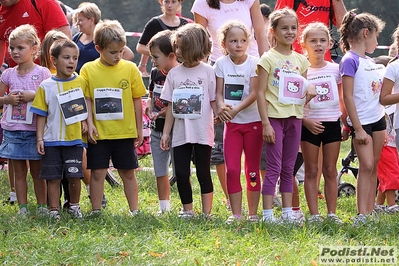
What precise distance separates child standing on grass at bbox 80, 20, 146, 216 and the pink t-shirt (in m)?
0.41

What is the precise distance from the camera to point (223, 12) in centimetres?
689

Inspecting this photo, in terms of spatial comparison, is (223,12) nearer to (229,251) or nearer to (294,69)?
(294,69)

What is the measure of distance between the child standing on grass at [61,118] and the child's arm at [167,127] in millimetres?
688

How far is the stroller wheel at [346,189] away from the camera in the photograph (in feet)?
26.9

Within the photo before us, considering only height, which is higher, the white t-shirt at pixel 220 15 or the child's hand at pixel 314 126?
the white t-shirt at pixel 220 15

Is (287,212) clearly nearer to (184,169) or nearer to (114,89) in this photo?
(184,169)

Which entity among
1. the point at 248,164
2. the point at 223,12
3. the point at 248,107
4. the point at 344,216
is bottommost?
the point at 344,216

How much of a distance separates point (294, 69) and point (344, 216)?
5.38ft

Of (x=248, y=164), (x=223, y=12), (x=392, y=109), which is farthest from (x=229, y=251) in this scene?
(x=392, y=109)

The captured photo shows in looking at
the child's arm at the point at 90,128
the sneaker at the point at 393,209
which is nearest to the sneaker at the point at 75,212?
the child's arm at the point at 90,128

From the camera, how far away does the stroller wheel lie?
820 cm

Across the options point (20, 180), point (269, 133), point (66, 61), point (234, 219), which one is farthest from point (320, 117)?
point (20, 180)

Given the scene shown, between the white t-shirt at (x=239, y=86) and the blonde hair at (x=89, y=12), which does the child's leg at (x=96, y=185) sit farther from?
the blonde hair at (x=89, y=12)

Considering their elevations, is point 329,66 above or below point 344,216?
above
